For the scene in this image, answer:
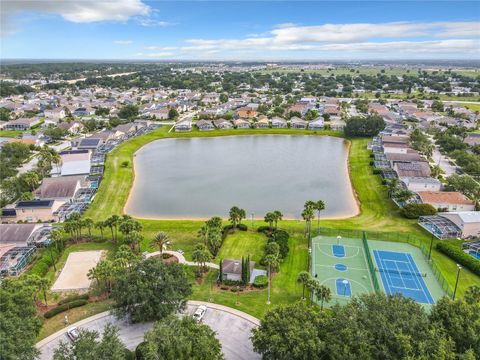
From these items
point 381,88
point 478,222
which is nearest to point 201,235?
point 478,222

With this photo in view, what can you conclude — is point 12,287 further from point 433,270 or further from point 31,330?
point 433,270

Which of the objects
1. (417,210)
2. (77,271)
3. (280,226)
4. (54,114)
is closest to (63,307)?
(77,271)

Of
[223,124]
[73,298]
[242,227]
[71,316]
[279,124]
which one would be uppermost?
[223,124]

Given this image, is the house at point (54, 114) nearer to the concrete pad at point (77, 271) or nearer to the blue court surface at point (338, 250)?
the concrete pad at point (77, 271)

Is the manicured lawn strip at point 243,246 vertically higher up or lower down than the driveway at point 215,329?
lower down

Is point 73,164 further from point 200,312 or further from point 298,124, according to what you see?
point 298,124

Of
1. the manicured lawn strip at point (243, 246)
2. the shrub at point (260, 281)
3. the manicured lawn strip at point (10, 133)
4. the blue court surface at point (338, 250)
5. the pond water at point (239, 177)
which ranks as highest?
the manicured lawn strip at point (10, 133)

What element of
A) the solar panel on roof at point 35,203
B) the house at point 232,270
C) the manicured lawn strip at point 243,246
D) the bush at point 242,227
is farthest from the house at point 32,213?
the house at point 232,270
